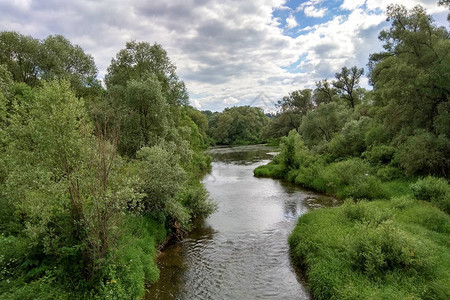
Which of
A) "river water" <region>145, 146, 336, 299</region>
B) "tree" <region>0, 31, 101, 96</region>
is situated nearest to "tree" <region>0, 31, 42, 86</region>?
"tree" <region>0, 31, 101, 96</region>

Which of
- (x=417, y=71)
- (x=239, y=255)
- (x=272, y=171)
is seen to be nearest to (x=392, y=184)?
(x=417, y=71)

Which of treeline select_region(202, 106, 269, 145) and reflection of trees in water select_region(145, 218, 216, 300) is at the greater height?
treeline select_region(202, 106, 269, 145)

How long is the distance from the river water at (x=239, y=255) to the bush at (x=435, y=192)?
690 centimetres

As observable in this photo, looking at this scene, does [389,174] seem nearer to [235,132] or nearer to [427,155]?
[427,155]

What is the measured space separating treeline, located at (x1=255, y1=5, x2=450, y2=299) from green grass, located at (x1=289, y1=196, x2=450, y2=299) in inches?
1.5

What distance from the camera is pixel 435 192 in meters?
17.1

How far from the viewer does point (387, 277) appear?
9570 millimetres

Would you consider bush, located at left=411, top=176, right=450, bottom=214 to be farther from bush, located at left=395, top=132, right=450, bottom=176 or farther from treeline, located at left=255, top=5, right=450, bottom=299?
bush, located at left=395, top=132, right=450, bottom=176

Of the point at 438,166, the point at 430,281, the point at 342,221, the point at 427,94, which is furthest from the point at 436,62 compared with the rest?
the point at 430,281

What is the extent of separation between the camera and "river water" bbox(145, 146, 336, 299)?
1155cm

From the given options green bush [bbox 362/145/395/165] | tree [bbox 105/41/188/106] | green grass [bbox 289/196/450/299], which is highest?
tree [bbox 105/41/188/106]

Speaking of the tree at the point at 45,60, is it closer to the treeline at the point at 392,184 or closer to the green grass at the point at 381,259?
the treeline at the point at 392,184

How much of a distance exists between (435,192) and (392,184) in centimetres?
533

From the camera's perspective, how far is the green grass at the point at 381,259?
915 cm
